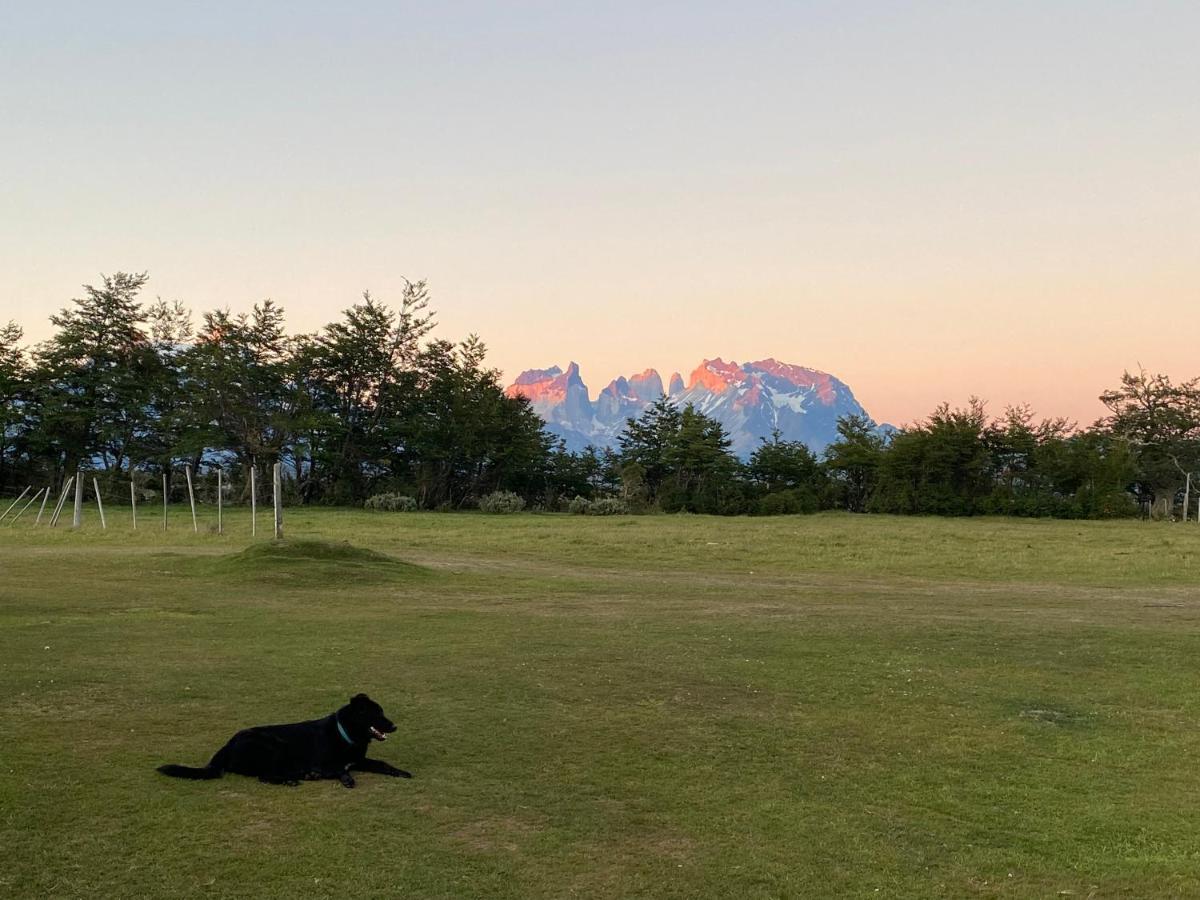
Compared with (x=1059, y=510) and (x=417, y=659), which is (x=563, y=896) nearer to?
(x=417, y=659)

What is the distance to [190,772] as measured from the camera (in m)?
6.64

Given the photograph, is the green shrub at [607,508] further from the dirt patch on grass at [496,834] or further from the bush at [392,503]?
the dirt patch on grass at [496,834]

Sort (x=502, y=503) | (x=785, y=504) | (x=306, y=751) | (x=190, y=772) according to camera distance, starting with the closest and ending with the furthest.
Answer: (x=190, y=772) < (x=306, y=751) < (x=502, y=503) < (x=785, y=504)

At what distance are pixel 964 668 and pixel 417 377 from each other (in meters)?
51.1

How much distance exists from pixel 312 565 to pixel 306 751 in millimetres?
15549

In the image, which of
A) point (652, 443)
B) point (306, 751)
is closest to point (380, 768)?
point (306, 751)

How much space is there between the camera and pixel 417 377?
195ft

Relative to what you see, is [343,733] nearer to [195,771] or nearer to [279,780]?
[279,780]

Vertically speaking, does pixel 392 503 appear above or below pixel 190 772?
above

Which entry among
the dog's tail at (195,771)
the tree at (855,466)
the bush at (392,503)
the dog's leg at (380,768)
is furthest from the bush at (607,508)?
the dog's tail at (195,771)

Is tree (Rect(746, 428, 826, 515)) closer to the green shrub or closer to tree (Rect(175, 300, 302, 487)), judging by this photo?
the green shrub

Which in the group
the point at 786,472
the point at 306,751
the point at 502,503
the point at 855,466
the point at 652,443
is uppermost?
the point at 652,443

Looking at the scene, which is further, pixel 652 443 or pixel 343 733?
pixel 652 443

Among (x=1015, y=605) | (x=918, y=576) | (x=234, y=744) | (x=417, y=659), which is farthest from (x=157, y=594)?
(x=918, y=576)
